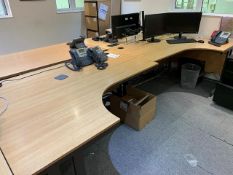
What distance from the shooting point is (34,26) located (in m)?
→ 3.86

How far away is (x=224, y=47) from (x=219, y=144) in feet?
4.52

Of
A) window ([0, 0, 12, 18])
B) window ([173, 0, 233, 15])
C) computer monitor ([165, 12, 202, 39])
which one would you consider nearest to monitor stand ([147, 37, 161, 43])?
computer monitor ([165, 12, 202, 39])

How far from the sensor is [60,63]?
228 cm

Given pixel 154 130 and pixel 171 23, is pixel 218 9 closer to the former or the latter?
pixel 171 23

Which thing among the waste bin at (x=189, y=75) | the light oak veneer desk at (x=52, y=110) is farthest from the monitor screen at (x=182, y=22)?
the light oak veneer desk at (x=52, y=110)

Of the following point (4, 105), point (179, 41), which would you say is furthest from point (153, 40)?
point (4, 105)

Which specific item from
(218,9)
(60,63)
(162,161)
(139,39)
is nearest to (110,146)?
(162,161)

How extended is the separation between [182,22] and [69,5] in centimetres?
272

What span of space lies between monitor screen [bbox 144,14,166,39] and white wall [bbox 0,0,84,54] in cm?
227

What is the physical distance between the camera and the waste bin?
3.11 metres

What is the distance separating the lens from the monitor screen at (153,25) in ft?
9.16

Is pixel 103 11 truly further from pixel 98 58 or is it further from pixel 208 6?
pixel 98 58

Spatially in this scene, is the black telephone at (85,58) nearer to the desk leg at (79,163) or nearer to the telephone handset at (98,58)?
the telephone handset at (98,58)

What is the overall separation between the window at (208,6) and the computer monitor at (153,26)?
82 cm
